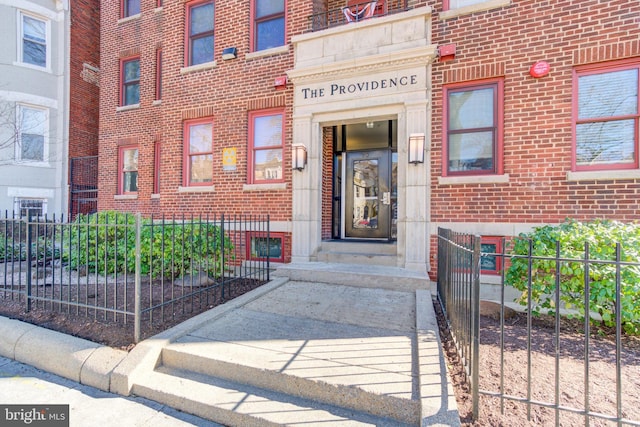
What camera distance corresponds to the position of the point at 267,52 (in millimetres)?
7387

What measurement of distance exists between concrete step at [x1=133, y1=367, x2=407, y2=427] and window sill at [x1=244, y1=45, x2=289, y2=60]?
6592 mm

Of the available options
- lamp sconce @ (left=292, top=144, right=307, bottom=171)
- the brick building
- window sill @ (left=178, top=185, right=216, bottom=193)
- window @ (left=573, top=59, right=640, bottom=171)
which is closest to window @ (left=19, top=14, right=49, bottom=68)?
the brick building

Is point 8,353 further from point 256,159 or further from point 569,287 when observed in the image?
point 569,287

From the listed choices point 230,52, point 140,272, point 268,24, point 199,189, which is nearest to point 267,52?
point 268,24

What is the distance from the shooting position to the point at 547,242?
428 centimetres

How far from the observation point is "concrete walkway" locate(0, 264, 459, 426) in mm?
2596

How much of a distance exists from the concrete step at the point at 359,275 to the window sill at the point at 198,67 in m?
5.30

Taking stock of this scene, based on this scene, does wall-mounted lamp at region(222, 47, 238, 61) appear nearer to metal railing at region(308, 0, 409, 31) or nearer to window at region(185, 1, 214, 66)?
window at region(185, 1, 214, 66)

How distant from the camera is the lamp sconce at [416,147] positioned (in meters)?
5.90

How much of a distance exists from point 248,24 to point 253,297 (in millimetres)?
6352

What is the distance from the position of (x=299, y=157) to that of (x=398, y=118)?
212 centimetres

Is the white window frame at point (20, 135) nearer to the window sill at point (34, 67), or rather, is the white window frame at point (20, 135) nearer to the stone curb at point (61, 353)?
the window sill at point (34, 67)

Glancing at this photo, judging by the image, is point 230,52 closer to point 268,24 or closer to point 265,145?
point 268,24

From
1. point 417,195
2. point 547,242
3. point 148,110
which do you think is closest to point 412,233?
point 417,195
